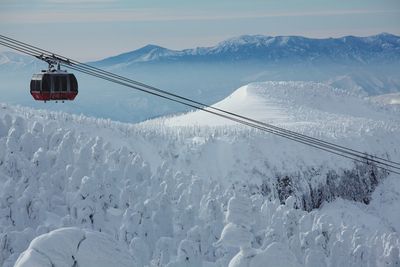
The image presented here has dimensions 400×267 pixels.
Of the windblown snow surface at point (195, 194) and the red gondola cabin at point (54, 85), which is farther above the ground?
the red gondola cabin at point (54, 85)

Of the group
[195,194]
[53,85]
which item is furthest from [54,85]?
[195,194]

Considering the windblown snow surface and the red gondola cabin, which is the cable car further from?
the windblown snow surface

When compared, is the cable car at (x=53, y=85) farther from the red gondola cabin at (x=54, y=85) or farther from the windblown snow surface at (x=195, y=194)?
the windblown snow surface at (x=195, y=194)

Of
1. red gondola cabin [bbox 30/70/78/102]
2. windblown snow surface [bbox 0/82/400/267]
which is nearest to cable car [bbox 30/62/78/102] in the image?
red gondola cabin [bbox 30/70/78/102]

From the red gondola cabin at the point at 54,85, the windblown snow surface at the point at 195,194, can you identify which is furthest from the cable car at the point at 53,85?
the windblown snow surface at the point at 195,194

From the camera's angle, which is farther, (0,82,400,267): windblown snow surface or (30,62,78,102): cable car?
(30,62,78,102): cable car

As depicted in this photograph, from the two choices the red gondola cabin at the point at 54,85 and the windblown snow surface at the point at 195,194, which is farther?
the red gondola cabin at the point at 54,85

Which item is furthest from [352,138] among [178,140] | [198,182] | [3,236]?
[3,236]

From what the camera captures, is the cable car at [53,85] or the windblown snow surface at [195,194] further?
the cable car at [53,85]

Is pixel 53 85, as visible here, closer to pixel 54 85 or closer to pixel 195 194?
pixel 54 85
